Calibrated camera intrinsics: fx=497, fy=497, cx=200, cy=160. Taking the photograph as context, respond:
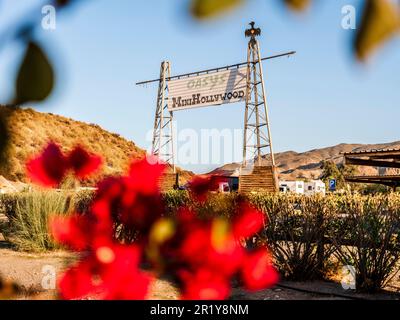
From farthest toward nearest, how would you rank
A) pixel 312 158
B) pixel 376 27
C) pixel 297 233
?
pixel 312 158, pixel 297 233, pixel 376 27

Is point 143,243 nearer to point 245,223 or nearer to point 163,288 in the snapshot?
point 245,223

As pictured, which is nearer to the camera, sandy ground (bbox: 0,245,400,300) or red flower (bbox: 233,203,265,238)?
red flower (bbox: 233,203,265,238)

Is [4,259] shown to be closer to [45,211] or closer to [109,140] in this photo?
[45,211]

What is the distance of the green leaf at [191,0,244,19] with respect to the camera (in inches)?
15.9

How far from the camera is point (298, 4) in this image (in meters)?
0.44

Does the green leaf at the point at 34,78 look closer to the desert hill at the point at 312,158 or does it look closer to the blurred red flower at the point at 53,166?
the blurred red flower at the point at 53,166

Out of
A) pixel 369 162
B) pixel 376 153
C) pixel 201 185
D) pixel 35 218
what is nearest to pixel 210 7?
pixel 201 185

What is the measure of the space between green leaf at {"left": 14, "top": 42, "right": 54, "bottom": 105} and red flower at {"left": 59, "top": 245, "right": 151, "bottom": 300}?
0.20 meters

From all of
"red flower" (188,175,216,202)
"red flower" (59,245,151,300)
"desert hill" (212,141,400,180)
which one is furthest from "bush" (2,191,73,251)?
"desert hill" (212,141,400,180)

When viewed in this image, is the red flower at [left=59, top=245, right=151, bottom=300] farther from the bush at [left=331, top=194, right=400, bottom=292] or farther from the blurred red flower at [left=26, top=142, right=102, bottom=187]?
the bush at [left=331, top=194, right=400, bottom=292]

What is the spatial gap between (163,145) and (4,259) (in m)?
15.3

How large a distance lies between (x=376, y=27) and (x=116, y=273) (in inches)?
14.5

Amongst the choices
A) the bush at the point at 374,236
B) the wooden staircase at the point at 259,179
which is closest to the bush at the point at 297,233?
the bush at the point at 374,236
